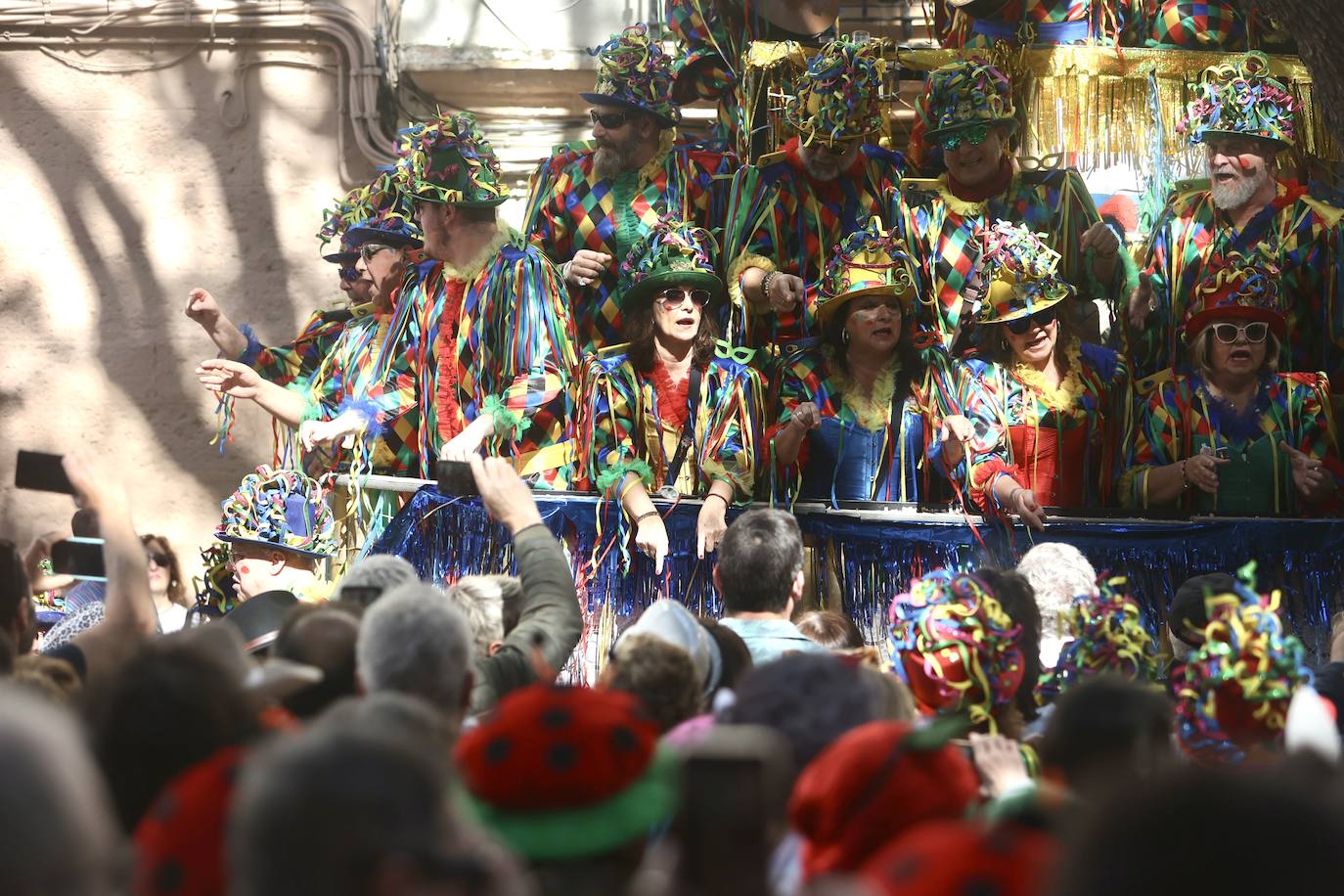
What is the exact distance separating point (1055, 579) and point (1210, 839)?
3232 millimetres

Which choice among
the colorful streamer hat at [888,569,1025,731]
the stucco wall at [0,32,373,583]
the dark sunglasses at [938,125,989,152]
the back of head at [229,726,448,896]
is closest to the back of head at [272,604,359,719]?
the back of head at [229,726,448,896]

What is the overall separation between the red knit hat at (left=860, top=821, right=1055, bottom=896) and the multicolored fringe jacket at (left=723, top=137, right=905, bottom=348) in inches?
188

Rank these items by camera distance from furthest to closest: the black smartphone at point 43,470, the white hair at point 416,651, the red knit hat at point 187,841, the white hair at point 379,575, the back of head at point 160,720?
the white hair at point 379,575 < the black smartphone at point 43,470 < the white hair at point 416,651 < the back of head at point 160,720 < the red knit hat at point 187,841

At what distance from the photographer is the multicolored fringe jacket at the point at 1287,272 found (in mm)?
6969

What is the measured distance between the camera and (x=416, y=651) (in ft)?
10.6

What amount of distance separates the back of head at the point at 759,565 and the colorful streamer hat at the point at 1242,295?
2388 mm

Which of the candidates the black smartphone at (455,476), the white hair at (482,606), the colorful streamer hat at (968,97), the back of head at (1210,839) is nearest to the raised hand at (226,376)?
the black smartphone at (455,476)

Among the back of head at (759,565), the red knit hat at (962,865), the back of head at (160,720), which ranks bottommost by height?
the back of head at (759,565)

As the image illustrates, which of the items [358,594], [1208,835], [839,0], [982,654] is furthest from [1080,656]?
[839,0]

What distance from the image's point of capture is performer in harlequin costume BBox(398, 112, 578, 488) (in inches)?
257

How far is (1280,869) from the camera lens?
1.88 m

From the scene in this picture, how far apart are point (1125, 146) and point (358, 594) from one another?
15.4 ft

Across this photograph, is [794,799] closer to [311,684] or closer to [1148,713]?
[1148,713]

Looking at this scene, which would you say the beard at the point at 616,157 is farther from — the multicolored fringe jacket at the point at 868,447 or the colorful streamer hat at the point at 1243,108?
the colorful streamer hat at the point at 1243,108
